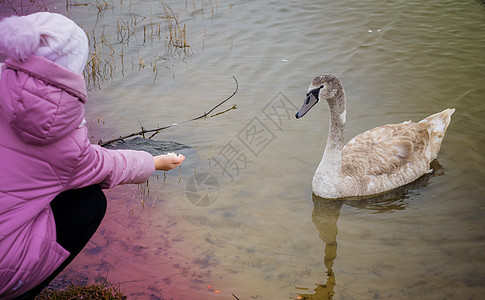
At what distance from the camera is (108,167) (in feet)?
9.74

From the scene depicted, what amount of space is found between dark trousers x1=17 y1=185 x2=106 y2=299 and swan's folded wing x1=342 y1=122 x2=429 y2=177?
11.1ft

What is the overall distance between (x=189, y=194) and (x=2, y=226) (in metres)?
3.11

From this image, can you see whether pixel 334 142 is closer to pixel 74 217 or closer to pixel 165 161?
pixel 165 161

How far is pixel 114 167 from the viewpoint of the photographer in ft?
9.96

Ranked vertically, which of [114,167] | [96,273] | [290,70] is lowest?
[96,273]

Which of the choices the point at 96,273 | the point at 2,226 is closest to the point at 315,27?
the point at 96,273

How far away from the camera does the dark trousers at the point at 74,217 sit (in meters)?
2.98

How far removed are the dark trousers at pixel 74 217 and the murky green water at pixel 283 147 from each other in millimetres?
1020

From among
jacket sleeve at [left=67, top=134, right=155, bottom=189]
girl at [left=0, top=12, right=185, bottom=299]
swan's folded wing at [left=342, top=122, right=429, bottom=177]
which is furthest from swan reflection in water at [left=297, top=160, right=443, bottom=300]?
girl at [left=0, top=12, right=185, bottom=299]

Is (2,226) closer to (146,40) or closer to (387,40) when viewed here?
(146,40)

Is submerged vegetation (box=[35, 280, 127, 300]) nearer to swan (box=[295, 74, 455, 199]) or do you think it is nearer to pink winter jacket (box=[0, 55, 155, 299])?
pink winter jacket (box=[0, 55, 155, 299])

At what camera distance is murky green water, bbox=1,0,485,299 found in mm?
4305
